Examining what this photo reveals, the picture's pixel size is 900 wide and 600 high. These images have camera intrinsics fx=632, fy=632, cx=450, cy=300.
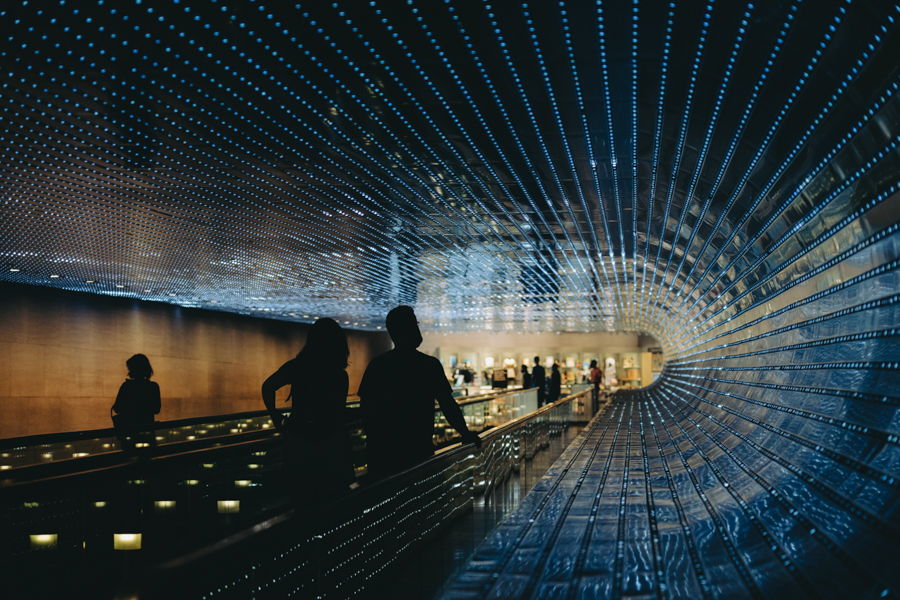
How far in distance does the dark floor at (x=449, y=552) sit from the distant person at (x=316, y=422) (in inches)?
26.3

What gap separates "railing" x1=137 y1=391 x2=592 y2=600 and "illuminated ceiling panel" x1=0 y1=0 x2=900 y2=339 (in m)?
2.94

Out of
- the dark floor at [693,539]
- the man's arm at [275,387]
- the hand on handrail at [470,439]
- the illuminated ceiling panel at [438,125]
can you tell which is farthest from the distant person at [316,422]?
the illuminated ceiling panel at [438,125]

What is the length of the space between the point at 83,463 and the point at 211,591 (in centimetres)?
322

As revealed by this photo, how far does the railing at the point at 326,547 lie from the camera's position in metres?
1.64

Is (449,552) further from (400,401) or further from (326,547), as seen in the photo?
(326,547)

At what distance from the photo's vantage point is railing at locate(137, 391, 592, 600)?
5.38 feet

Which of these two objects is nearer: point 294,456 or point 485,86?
point 294,456

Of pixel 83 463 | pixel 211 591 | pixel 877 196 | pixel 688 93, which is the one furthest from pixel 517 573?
pixel 688 93

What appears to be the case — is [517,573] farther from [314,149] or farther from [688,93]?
[314,149]

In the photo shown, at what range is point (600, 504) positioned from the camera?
5.76 m

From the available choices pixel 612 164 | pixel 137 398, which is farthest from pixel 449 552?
pixel 612 164

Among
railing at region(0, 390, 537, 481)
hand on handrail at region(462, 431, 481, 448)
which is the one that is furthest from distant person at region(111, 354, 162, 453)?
hand on handrail at region(462, 431, 481, 448)

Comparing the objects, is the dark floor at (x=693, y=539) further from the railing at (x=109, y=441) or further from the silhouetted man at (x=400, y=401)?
the railing at (x=109, y=441)

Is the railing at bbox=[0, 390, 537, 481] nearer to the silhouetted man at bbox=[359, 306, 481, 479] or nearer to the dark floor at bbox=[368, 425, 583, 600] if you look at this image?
the dark floor at bbox=[368, 425, 583, 600]
